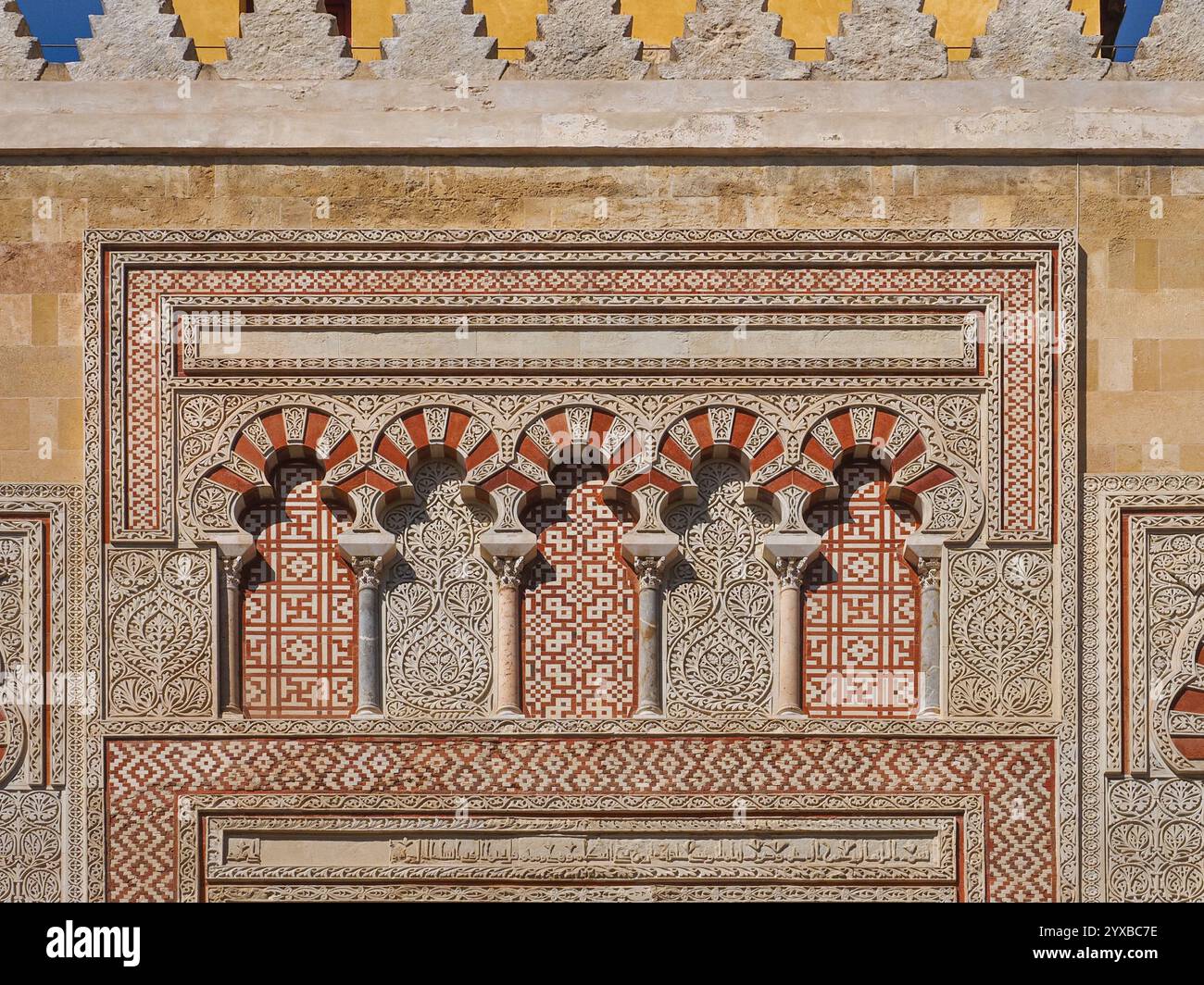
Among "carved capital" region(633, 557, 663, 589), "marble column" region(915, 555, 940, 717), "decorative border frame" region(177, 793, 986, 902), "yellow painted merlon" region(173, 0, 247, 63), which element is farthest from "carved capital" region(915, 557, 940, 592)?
"yellow painted merlon" region(173, 0, 247, 63)

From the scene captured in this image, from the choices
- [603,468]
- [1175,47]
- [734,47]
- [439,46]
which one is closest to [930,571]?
[603,468]

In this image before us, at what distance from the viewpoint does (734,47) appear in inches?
247

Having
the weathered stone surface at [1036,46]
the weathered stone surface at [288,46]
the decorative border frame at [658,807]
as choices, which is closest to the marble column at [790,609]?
the decorative border frame at [658,807]

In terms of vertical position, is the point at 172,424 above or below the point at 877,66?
below

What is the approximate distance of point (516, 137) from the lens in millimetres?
6148

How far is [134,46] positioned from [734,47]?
2.19 metres

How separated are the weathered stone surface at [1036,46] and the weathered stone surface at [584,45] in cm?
126

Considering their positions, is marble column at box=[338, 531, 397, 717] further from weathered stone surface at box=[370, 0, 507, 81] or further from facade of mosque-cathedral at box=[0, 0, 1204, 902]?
weathered stone surface at box=[370, 0, 507, 81]

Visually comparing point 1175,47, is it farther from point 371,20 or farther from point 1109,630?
point 371,20

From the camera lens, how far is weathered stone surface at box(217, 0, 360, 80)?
6.25m

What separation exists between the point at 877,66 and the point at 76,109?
291 centimetres

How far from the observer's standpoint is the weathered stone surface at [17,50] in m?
6.26
